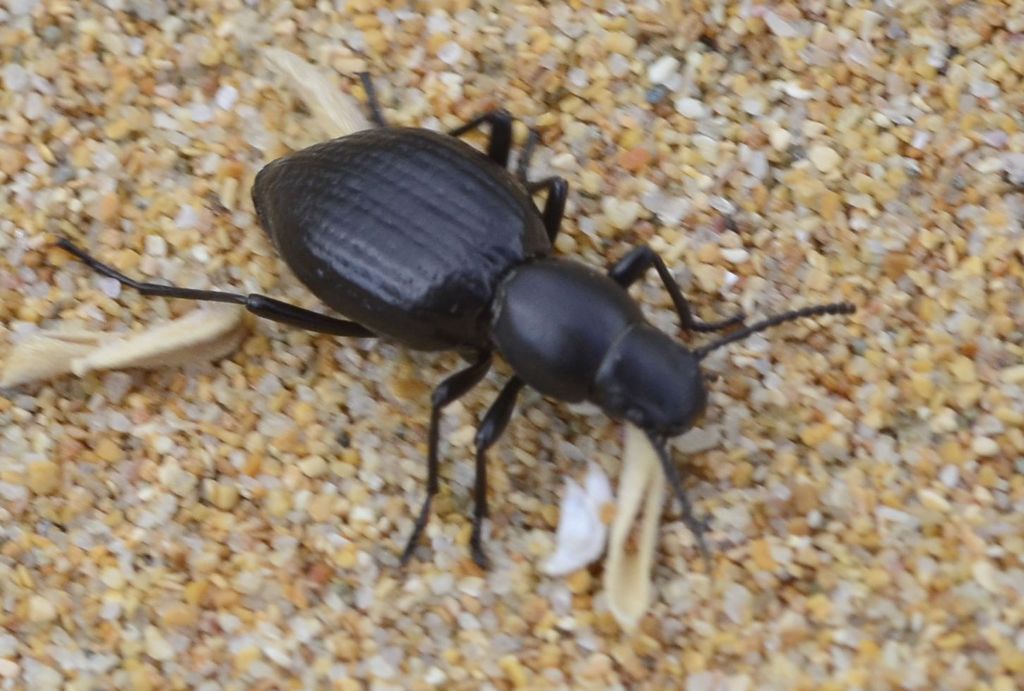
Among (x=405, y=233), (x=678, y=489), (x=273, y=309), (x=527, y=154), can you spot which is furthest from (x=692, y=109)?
(x=273, y=309)

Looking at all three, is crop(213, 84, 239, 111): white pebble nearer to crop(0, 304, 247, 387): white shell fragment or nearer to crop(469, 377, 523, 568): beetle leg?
crop(0, 304, 247, 387): white shell fragment

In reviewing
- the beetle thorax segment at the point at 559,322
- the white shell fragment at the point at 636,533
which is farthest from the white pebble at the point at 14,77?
the white shell fragment at the point at 636,533

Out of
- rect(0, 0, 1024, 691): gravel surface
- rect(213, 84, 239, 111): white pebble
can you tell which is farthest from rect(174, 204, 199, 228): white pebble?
rect(213, 84, 239, 111): white pebble

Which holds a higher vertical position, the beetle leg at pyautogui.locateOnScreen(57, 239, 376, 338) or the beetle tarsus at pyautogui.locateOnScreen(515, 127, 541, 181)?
the beetle tarsus at pyautogui.locateOnScreen(515, 127, 541, 181)

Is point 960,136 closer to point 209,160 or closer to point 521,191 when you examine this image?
point 521,191

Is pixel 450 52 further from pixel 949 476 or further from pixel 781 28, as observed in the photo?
pixel 949 476

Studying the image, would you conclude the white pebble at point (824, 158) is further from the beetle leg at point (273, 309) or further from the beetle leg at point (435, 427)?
the beetle leg at point (273, 309)

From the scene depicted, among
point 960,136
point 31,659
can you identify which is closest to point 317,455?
point 31,659
